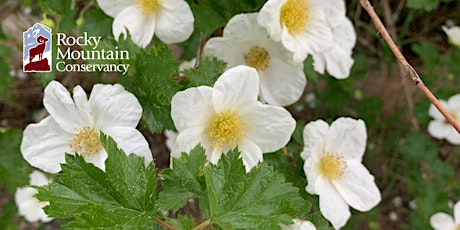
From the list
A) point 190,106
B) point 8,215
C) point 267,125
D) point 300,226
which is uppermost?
point 190,106

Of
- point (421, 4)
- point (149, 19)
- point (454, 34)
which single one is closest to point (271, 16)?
point (149, 19)

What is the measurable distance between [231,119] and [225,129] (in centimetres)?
3

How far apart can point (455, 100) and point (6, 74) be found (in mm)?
1677

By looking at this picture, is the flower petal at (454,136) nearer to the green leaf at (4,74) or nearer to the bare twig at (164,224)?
the bare twig at (164,224)

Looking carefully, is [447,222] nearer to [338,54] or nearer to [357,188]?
[357,188]

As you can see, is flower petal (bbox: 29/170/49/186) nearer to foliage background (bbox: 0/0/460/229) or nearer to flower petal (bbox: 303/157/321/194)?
foliage background (bbox: 0/0/460/229)

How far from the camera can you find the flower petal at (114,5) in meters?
1.41

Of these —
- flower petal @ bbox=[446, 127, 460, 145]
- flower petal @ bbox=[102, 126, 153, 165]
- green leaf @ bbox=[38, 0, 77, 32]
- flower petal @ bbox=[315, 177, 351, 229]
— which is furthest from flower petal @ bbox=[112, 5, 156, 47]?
flower petal @ bbox=[446, 127, 460, 145]

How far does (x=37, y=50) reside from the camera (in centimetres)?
141

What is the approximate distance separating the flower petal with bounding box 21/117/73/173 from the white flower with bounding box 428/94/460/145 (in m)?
1.42

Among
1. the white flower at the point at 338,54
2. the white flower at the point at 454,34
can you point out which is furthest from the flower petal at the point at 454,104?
the white flower at the point at 338,54

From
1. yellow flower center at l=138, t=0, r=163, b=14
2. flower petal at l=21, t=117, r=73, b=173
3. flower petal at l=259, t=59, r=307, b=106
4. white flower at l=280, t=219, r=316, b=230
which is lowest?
white flower at l=280, t=219, r=316, b=230

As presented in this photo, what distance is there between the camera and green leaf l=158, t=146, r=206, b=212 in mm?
1132

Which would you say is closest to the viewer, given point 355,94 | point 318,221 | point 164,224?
point 164,224
